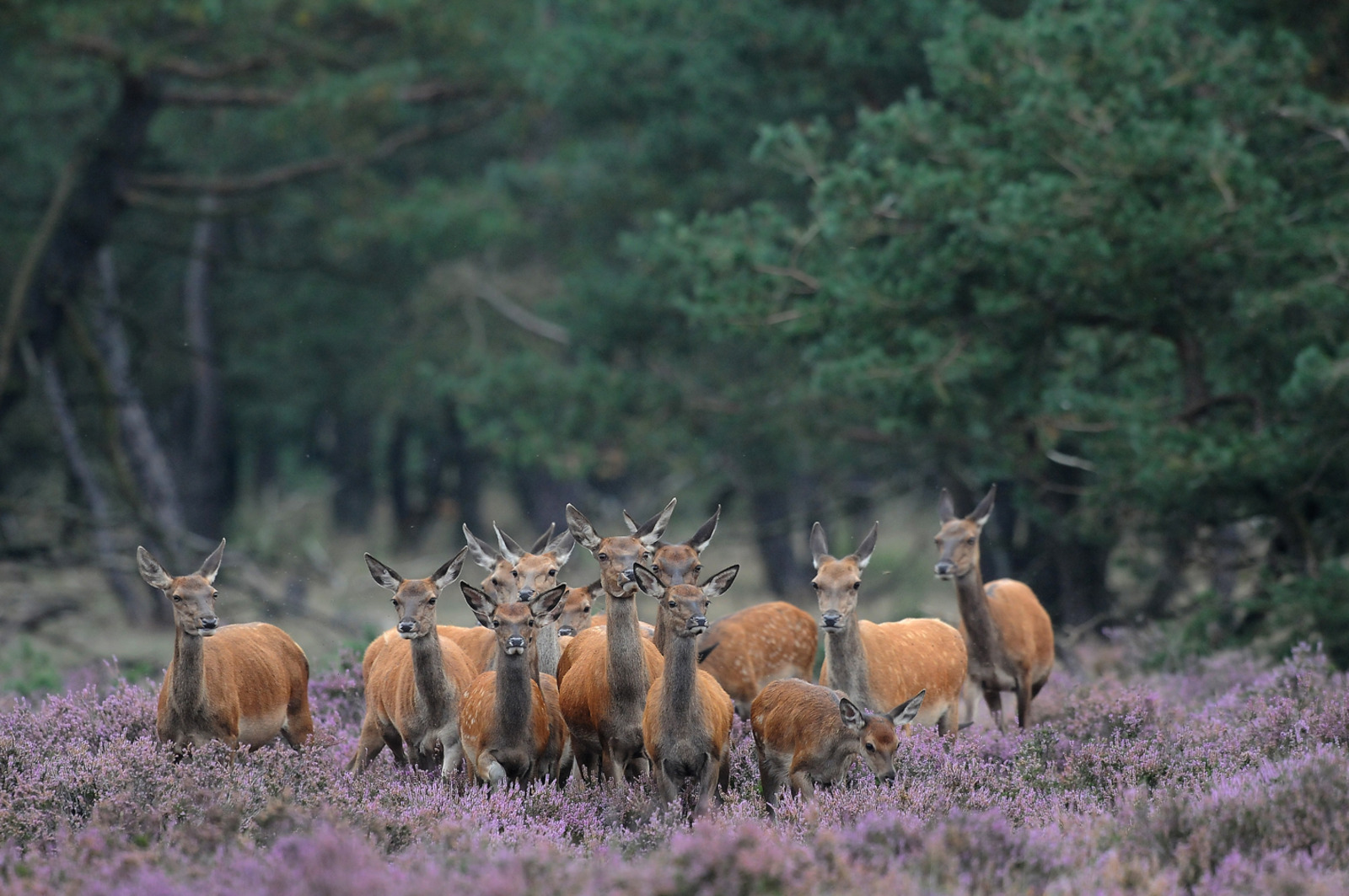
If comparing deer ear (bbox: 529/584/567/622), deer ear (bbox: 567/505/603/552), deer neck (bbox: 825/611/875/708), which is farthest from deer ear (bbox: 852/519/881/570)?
deer ear (bbox: 529/584/567/622)

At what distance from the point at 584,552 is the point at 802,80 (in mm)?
10606

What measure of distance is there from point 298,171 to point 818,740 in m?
17.8

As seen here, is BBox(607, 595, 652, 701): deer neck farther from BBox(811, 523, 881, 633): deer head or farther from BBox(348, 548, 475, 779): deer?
BBox(811, 523, 881, 633): deer head

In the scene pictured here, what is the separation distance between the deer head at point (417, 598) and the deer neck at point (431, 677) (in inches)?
3.2

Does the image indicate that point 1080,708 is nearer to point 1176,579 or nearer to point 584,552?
point 1176,579

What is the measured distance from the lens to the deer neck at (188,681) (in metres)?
8.90

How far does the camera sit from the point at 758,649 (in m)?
10.9

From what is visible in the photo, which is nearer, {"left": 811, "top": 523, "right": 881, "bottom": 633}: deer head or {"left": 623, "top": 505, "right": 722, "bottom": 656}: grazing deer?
{"left": 623, "top": 505, "right": 722, "bottom": 656}: grazing deer

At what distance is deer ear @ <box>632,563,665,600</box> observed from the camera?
8594mm

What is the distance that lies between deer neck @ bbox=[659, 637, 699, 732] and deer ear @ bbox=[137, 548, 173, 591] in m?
3.34

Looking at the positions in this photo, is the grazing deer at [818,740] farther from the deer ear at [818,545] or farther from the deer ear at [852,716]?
the deer ear at [818,545]

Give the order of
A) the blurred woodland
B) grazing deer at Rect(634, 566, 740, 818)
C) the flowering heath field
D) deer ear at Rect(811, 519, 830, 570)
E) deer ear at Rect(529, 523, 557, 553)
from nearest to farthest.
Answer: the flowering heath field → grazing deer at Rect(634, 566, 740, 818) → deer ear at Rect(811, 519, 830, 570) → deer ear at Rect(529, 523, 557, 553) → the blurred woodland

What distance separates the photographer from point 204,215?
2020 cm

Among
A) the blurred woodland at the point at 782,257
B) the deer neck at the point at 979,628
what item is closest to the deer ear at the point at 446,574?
the deer neck at the point at 979,628
